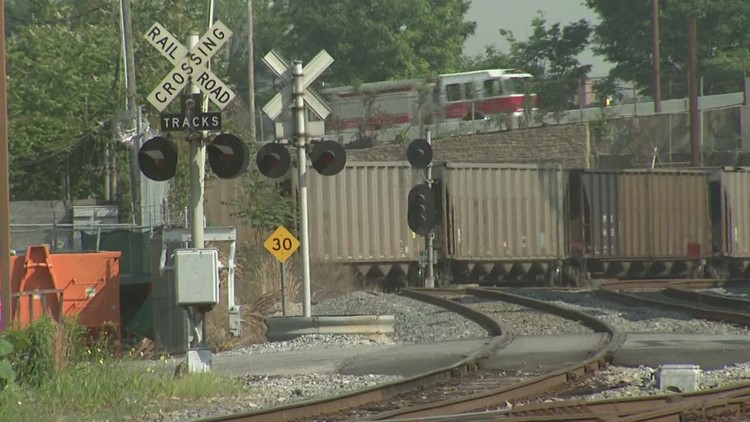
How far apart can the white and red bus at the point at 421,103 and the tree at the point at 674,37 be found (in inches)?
609

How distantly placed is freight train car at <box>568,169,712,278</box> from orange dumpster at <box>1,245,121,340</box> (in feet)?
57.0

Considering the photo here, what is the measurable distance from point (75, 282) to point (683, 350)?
9.53 m

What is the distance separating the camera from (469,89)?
58.7 metres

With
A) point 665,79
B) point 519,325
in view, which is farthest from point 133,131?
point 665,79

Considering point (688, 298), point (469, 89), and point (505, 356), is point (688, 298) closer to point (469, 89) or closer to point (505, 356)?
point (505, 356)

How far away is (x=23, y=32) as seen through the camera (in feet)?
166

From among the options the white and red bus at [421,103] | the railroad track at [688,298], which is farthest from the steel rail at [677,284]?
the white and red bus at [421,103]

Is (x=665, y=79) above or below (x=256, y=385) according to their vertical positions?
above

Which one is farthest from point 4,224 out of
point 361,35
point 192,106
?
point 361,35

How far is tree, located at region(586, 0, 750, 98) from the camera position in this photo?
73.2m

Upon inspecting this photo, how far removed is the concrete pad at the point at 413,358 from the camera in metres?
13.9

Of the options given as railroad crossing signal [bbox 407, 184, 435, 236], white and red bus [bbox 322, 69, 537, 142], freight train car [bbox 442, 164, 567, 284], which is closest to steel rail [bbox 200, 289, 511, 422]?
railroad crossing signal [bbox 407, 184, 435, 236]

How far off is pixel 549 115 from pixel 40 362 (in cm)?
4213

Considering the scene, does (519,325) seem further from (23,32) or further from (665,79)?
(665,79)
